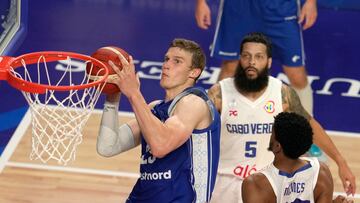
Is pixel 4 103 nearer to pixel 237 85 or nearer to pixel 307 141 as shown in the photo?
pixel 237 85

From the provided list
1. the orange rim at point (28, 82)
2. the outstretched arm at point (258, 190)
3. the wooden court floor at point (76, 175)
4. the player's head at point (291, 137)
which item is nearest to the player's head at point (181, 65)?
the orange rim at point (28, 82)

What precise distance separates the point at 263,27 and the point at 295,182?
3.62 metres

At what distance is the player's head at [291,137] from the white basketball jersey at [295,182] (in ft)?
0.39

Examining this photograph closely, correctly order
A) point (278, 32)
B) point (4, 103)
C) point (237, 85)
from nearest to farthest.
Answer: point (237, 85) → point (278, 32) → point (4, 103)

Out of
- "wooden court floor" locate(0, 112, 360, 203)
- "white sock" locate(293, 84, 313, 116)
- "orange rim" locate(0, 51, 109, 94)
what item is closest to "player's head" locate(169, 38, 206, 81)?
"orange rim" locate(0, 51, 109, 94)

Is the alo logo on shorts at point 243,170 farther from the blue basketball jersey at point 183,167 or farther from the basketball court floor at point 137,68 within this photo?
the basketball court floor at point 137,68

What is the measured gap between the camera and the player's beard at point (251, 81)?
705 centimetres

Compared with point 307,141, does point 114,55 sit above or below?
above

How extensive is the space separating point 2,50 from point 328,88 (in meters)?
4.67

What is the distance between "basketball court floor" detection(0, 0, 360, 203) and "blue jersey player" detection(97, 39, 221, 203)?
1.15 metres

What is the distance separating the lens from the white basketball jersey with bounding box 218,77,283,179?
274 inches

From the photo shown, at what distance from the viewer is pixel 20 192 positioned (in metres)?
8.21

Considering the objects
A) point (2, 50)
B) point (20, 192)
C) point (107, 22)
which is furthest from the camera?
point (107, 22)

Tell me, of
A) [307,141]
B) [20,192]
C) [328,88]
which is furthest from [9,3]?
[328,88]
